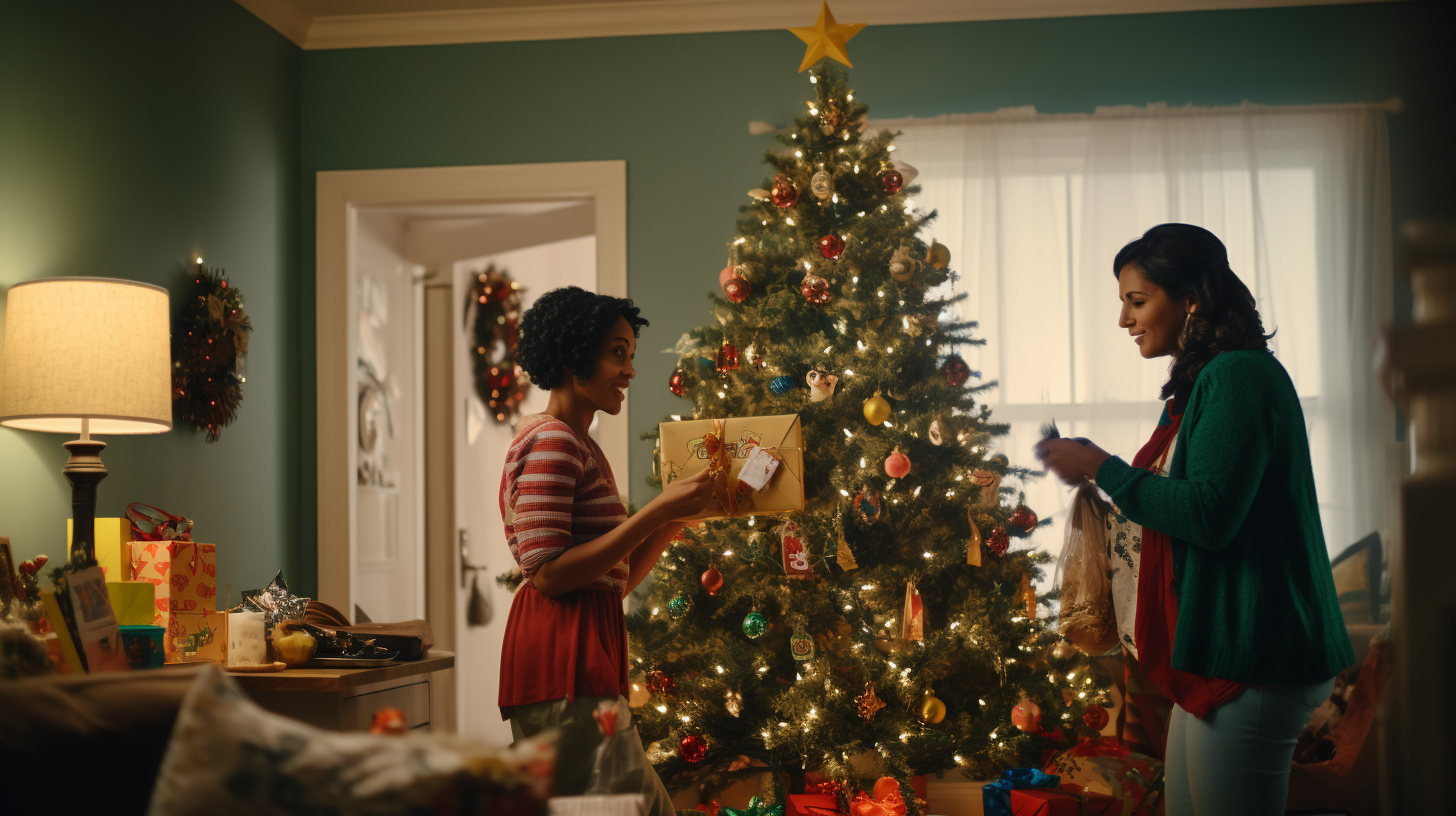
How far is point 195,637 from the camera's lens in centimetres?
223

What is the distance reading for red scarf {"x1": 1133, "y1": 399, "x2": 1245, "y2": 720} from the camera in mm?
1519

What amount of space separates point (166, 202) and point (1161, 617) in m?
2.95

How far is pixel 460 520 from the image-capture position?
4.90 metres

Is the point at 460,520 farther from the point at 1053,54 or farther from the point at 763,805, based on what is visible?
the point at 1053,54

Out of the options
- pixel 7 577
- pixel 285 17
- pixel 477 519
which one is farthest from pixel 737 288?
pixel 477 519

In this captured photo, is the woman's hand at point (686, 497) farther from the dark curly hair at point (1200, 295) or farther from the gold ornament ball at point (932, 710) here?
the gold ornament ball at point (932, 710)

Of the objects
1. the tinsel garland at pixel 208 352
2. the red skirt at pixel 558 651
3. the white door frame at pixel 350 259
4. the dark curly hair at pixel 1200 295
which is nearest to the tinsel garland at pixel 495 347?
the white door frame at pixel 350 259

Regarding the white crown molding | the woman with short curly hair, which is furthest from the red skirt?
the white crown molding

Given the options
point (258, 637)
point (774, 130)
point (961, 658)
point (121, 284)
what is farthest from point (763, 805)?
point (774, 130)

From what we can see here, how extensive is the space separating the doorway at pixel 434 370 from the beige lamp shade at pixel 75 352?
1.68m

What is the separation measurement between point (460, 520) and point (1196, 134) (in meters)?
3.66

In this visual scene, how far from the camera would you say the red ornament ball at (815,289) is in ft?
9.72

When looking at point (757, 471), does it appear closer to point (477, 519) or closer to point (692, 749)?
point (692, 749)

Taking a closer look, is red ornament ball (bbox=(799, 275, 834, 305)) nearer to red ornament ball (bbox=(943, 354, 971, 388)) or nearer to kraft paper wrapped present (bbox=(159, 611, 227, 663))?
red ornament ball (bbox=(943, 354, 971, 388))
